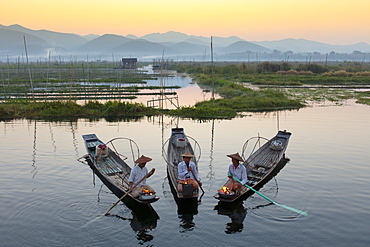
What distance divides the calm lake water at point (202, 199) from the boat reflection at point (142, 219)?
2cm

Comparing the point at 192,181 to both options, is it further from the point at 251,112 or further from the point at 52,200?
the point at 251,112

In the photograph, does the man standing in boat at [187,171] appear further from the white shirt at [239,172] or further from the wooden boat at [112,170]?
the wooden boat at [112,170]

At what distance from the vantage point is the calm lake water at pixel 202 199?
250 inches

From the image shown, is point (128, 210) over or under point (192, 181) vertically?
under

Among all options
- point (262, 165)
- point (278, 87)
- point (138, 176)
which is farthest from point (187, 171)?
point (278, 87)

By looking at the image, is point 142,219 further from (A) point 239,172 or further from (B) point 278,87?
(B) point 278,87

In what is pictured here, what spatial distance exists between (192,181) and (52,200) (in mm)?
3255

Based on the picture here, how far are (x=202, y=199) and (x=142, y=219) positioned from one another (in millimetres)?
1571

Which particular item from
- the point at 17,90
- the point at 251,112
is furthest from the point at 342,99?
the point at 17,90

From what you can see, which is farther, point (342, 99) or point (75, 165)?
point (342, 99)

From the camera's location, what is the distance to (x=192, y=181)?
7.50 m

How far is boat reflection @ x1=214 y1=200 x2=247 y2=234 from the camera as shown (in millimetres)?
6700

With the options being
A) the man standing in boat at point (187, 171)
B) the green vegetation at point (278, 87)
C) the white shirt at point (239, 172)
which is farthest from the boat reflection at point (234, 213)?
the green vegetation at point (278, 87)

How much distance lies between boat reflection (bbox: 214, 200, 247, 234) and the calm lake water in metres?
0.02
